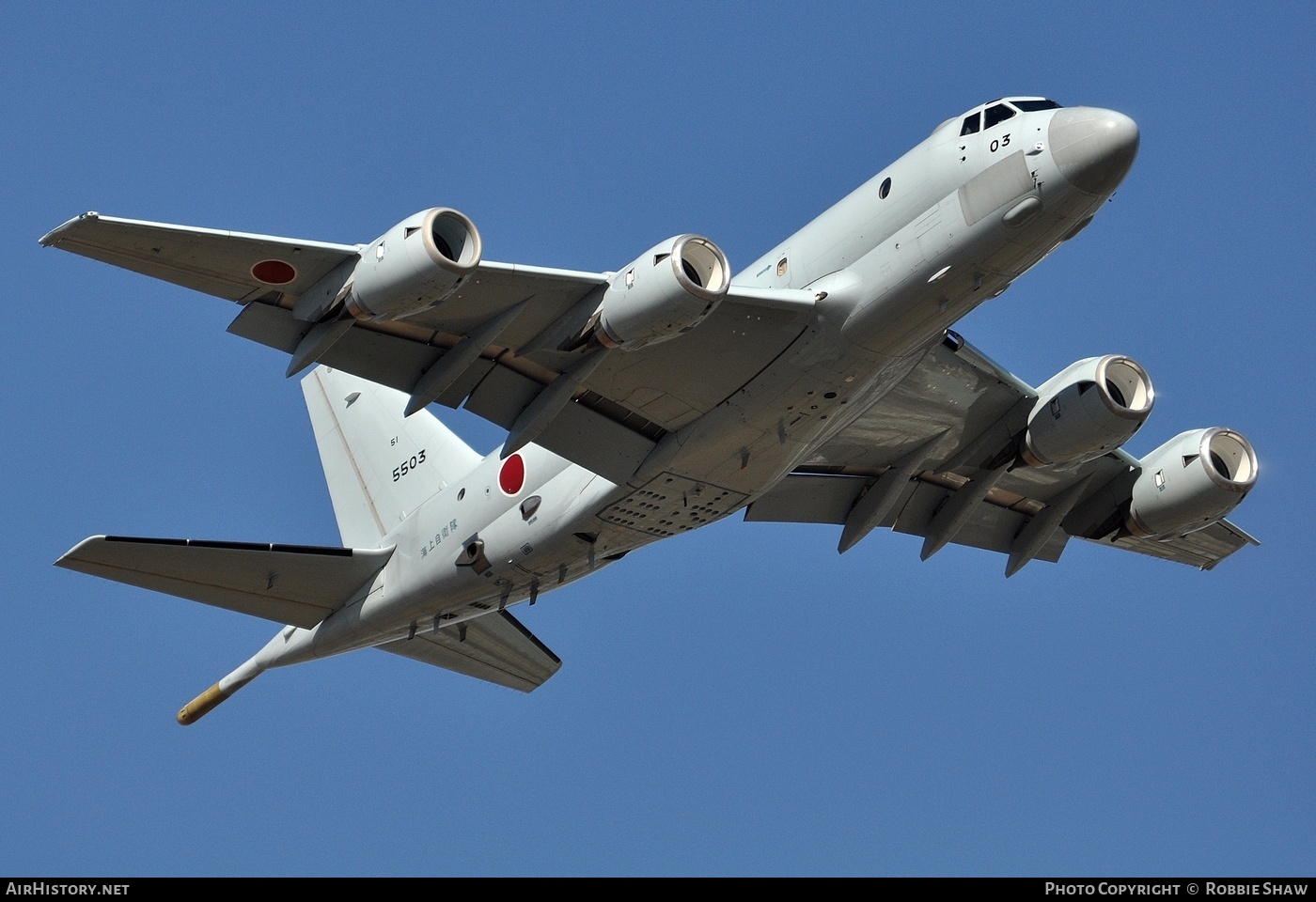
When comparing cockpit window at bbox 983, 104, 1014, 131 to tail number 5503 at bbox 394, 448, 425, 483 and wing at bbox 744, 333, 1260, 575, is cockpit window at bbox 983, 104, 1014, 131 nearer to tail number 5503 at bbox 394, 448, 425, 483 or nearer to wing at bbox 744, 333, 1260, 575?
wing at bbox 744, 333, 1260, 575

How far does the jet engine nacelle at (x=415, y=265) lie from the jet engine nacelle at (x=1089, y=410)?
11.7 meters

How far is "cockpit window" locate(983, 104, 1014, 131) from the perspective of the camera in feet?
81.4

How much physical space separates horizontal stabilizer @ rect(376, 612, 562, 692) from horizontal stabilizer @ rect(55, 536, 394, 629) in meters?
2.41

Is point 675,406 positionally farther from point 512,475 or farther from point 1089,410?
point 1089,410

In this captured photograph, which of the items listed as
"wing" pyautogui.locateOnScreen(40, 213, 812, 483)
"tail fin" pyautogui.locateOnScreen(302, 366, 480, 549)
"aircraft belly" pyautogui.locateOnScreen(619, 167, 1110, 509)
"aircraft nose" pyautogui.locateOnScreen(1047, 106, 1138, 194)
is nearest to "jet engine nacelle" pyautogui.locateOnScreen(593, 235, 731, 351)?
"wing" pyautogui.locateOnScreen(40, 213, 812, 483)

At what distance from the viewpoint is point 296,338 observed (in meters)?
24.5

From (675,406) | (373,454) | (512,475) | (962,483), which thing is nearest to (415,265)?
(675,406)

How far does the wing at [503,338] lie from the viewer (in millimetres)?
23484

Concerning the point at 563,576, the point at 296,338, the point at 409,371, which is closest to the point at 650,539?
the point at 563,576

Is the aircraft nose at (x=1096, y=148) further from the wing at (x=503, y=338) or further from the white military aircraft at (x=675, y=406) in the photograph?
the wing at (x=503, y=338)

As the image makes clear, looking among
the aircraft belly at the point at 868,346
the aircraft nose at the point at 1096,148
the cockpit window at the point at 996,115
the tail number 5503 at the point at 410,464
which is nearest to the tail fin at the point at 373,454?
the tail number 5503 at the point at 410,464
